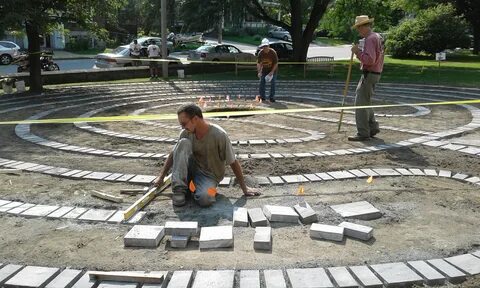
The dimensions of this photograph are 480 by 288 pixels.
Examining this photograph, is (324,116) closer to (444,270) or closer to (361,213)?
(361,213)

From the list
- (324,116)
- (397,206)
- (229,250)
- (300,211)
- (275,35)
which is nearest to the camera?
(229,250)

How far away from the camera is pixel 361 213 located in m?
4.55

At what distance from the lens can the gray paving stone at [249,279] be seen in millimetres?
3332

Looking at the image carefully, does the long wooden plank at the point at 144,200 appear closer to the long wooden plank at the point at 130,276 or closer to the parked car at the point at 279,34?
the long wooden plank at the point at 130,276

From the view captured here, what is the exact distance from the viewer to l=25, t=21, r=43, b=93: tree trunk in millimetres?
13359

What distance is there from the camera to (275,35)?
53281mm

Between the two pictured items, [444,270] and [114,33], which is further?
[114,33]

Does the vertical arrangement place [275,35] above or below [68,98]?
above

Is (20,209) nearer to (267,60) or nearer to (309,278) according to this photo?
(309,278)

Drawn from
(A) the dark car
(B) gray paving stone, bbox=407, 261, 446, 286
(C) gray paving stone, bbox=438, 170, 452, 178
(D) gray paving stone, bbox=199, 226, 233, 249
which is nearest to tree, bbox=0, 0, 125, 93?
(D) gray paving stone, bbox=199, 226, 233, 249

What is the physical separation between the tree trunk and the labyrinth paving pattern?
513 cm

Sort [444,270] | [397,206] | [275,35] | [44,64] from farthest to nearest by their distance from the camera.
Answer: [275,35] → [44,64] → [397,206] → [444,270]

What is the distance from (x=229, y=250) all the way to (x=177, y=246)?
A: 1.38 feet

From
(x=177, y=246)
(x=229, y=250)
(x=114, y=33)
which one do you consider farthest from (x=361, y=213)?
(x=114, y=33)
